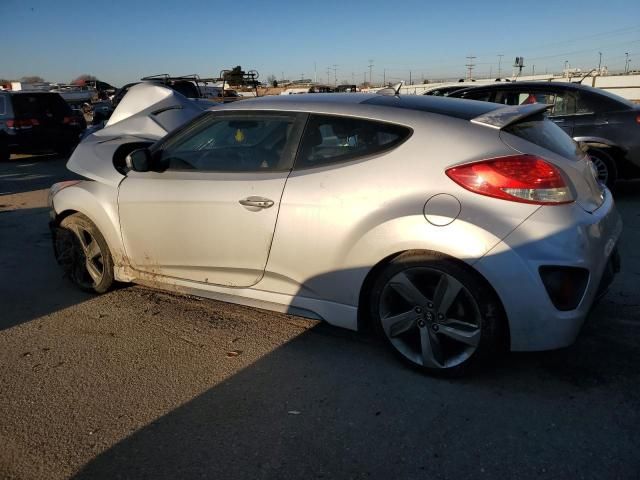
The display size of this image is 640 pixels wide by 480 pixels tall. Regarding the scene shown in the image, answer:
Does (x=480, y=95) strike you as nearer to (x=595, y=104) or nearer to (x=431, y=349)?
(x=595, y=104)

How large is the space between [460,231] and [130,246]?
244cm

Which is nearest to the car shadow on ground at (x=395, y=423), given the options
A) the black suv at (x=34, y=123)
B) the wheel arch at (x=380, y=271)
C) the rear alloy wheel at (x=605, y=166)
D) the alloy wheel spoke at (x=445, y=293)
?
the wheel arch at (x=380, y=271)

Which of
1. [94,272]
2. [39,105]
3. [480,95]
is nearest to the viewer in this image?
[94,272]

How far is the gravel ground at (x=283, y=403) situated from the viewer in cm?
235

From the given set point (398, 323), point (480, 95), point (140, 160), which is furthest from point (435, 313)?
point (480, 95)

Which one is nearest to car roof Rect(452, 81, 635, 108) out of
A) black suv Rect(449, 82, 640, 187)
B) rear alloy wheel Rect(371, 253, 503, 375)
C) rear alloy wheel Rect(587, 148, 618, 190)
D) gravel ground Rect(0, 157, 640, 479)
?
black suv Rect(449, 82, 640, 187)

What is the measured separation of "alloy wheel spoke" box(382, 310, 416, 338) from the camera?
2.97 metres

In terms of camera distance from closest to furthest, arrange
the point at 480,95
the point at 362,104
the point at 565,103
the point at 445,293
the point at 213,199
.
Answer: the point at 445,293 < the point at 362,104 < the point at 213,199 < the point at 565,103 < the point at 480,95

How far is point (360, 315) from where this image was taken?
3.15 m

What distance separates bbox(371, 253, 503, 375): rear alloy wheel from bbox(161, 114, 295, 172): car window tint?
1024 millimetres

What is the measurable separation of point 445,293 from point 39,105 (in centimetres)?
1382

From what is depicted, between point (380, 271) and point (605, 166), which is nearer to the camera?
point (380, 271)

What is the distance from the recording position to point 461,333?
9.28 feet

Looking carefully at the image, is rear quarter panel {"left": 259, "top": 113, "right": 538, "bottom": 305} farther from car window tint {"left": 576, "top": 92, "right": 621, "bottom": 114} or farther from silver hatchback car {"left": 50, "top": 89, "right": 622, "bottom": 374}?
car window tint {"left": 576, "top": 92, "right": 621, "bottom": 114}
